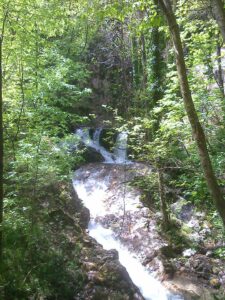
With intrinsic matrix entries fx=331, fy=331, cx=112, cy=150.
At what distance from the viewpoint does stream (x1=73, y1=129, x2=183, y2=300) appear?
8620 millimetres

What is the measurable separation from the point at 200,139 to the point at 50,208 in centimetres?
504

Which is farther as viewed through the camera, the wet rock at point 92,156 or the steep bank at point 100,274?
the wet rock at point 92,156

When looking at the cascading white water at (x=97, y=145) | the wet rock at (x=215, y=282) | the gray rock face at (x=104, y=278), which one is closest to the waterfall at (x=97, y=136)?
the cascading white water at (x=97, y=145)

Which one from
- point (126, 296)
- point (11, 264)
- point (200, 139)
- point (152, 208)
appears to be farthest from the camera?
point (152, 208)

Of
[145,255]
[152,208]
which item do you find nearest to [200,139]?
[145,255]

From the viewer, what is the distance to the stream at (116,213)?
862cm

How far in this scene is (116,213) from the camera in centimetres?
1118

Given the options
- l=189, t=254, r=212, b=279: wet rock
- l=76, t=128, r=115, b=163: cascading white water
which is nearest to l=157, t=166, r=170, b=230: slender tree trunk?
l=189, t=254, r=212, b=279: wet rock

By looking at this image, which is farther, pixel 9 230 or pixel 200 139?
pixel 9 230

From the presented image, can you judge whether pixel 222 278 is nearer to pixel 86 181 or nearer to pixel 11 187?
pixel 11 187

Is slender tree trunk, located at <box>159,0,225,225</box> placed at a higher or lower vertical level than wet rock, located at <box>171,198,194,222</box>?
higher

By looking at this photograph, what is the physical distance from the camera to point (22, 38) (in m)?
6.41

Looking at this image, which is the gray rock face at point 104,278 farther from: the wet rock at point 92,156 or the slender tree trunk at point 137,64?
the slender tree trunk at point 137,64

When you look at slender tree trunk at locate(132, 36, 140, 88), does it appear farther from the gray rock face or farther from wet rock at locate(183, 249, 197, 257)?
the gray rock face
